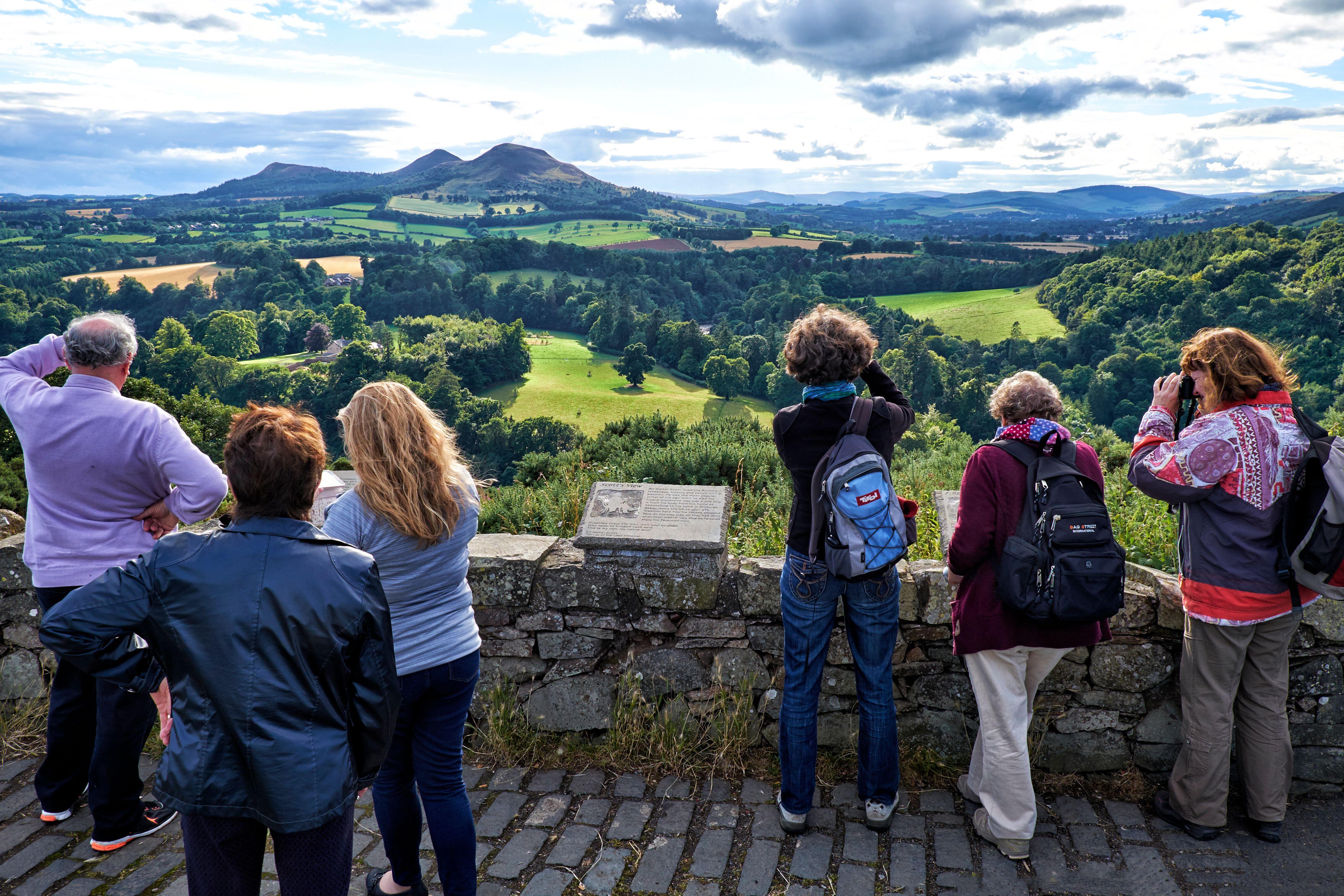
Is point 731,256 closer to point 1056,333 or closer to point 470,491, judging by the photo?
point 1056,333

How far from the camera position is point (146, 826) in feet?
9.84

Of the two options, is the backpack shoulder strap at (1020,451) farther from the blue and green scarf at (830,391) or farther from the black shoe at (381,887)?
the black shoe at (381,887)

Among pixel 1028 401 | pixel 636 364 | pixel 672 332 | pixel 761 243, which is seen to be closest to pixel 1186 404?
pixel 1028 401

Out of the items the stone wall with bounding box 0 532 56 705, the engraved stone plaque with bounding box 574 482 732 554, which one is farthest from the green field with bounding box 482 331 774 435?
the engraved stone plaque with bounding box 574 482 732 554

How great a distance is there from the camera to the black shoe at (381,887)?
254cm

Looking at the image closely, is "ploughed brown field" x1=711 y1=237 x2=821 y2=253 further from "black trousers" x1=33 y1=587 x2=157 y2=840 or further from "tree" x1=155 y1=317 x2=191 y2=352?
"black trousers" x1=33 y1=587 x2=157 y2=840

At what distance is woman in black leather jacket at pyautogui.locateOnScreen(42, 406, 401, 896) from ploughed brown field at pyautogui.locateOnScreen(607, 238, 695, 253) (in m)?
91.0

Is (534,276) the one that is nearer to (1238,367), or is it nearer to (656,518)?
(656,518)

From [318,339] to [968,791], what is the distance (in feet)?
194

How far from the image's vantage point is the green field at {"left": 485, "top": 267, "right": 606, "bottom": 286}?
78.6 metres

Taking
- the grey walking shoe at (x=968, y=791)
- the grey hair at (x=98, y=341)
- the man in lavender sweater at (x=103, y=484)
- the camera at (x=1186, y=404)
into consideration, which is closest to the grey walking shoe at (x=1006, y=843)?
the grey walking shoe at (x=968, y=791)

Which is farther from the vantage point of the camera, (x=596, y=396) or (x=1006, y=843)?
(x=596, y=396)

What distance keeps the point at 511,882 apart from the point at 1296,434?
10.4ft

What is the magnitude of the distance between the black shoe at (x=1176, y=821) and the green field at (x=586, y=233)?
308 feet
